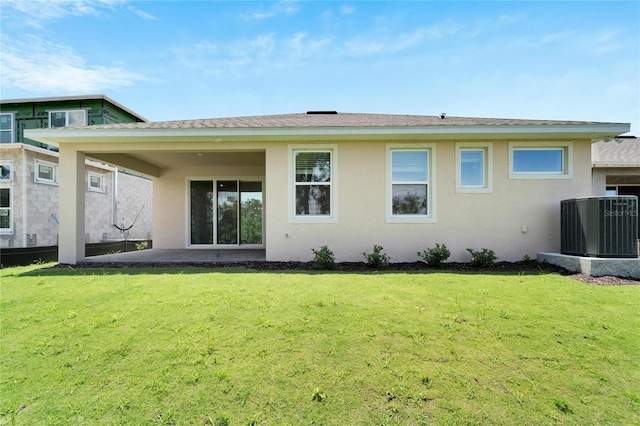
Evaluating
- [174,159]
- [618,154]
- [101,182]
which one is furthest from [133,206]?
[618,154]

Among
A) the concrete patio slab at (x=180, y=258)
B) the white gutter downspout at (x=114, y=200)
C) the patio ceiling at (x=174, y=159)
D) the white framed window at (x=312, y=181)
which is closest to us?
the white framed window at (x=312, y=181)

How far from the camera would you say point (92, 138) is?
7.12m

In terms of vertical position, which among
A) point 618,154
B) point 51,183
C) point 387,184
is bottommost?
point 387,184

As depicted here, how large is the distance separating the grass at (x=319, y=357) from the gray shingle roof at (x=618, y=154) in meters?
8.18

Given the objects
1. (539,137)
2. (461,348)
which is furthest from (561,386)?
(539,137)

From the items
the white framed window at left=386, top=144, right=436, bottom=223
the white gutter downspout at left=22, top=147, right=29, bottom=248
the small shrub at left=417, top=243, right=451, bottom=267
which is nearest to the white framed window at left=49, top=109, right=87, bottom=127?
the white gutter downspout at left=22, top=147, right=29, bottom=248

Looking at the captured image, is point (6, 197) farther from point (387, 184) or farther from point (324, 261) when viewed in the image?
point (387, 184)

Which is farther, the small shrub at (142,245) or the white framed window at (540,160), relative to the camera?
the small shrub at (142,245)

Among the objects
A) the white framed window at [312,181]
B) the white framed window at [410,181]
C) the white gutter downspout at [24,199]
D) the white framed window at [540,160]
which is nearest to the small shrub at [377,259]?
the white framed window at [410,181]

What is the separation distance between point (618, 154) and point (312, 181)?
38.1ft

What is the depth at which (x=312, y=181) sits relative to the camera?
24.7ft

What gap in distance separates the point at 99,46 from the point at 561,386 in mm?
A: 11390

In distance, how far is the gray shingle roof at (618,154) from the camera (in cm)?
999

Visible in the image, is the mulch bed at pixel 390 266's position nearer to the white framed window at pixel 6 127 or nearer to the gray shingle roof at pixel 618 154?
the gray shingle roof at pixel 618 154
